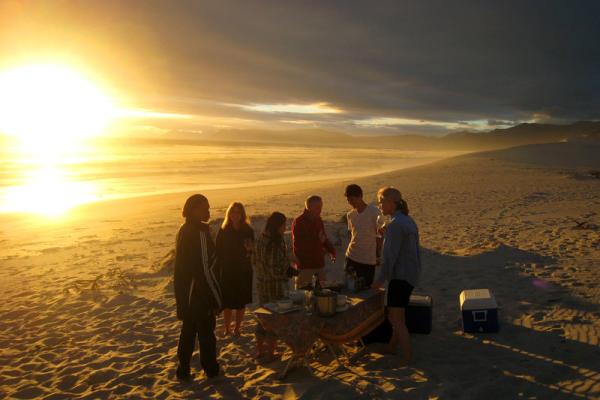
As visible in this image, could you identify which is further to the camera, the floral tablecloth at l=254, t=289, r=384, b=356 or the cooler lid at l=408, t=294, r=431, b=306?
the cooler lid at l=408, t=294, r=431, b=306

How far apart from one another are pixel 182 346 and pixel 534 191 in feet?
63.2

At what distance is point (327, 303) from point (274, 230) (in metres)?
1.27

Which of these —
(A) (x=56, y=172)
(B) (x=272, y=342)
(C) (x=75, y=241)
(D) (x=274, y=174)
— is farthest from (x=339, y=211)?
(A) (x=56, y=172)

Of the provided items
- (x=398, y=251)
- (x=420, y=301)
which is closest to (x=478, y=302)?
(x=420, y=301)

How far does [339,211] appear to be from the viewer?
57.5 feet

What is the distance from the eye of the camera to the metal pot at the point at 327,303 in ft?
16.6

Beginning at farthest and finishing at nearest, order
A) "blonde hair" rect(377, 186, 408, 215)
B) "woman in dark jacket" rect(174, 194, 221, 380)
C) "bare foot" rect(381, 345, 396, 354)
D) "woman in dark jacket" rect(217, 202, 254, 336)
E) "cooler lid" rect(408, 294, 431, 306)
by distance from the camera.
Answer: "cooler lid" rect(408, 294, 431, 306) → "woman in dark jacket" rect(217, 202, 254, 336) → "bare foot" rect(381, 345, 396, 354) → "woman in dark jacket" rect(174, 194, 221, 380) → "blonde hair" rect(377, 186, 408, 215)

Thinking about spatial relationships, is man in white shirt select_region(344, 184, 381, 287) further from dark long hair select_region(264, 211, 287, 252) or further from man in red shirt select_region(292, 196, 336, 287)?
dark long hair select_region(264, 211, 287, 252)

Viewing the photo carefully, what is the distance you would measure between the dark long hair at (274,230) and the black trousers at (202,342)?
1135 millimetres

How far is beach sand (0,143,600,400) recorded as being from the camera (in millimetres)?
5160

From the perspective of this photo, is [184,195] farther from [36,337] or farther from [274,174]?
[36,337]

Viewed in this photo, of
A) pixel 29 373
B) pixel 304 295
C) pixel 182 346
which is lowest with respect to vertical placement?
pixel 29 373

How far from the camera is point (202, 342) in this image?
546 centimetres

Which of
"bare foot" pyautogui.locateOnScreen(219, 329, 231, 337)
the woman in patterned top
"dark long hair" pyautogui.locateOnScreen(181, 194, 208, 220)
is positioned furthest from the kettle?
"bare foot" pyautogui.locateOnScreen(219, 329, 231, 337)
